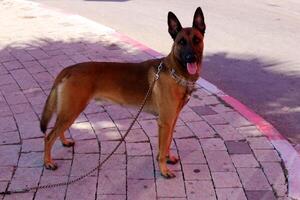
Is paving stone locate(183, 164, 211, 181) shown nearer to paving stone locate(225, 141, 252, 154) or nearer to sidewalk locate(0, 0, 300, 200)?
sidewalk locate(0, 0, 300, 200)

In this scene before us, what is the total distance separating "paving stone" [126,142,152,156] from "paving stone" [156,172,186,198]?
495 mm

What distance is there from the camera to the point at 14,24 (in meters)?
11.0

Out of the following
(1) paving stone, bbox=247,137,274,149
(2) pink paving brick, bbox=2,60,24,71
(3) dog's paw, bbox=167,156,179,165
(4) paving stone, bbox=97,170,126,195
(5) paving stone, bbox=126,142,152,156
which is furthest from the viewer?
(2) pink paving brick, bbox=2,60,24,71

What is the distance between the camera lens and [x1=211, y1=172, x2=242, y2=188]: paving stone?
436cm

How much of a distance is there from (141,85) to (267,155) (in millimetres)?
1596

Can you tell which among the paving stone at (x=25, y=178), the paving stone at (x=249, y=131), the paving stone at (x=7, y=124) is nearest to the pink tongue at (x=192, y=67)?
the paving stone at (x=249, y=131)

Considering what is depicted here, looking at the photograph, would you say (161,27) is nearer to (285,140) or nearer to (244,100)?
(244,100)

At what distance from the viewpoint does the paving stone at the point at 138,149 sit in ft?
16.2

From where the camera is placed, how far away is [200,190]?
169 inches

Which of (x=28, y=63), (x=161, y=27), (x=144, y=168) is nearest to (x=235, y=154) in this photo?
(x=144, y=168)

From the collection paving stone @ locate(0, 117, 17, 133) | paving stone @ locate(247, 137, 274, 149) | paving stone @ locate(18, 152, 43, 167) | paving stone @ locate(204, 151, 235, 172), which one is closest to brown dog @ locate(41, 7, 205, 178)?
paving stone @ locate(18, 152, 43, 167)

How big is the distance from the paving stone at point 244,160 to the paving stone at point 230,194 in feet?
1.58

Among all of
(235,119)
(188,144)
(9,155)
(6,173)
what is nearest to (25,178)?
(6,173)

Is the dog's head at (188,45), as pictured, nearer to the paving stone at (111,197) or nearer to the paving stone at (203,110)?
the paving stone at (111,197)
